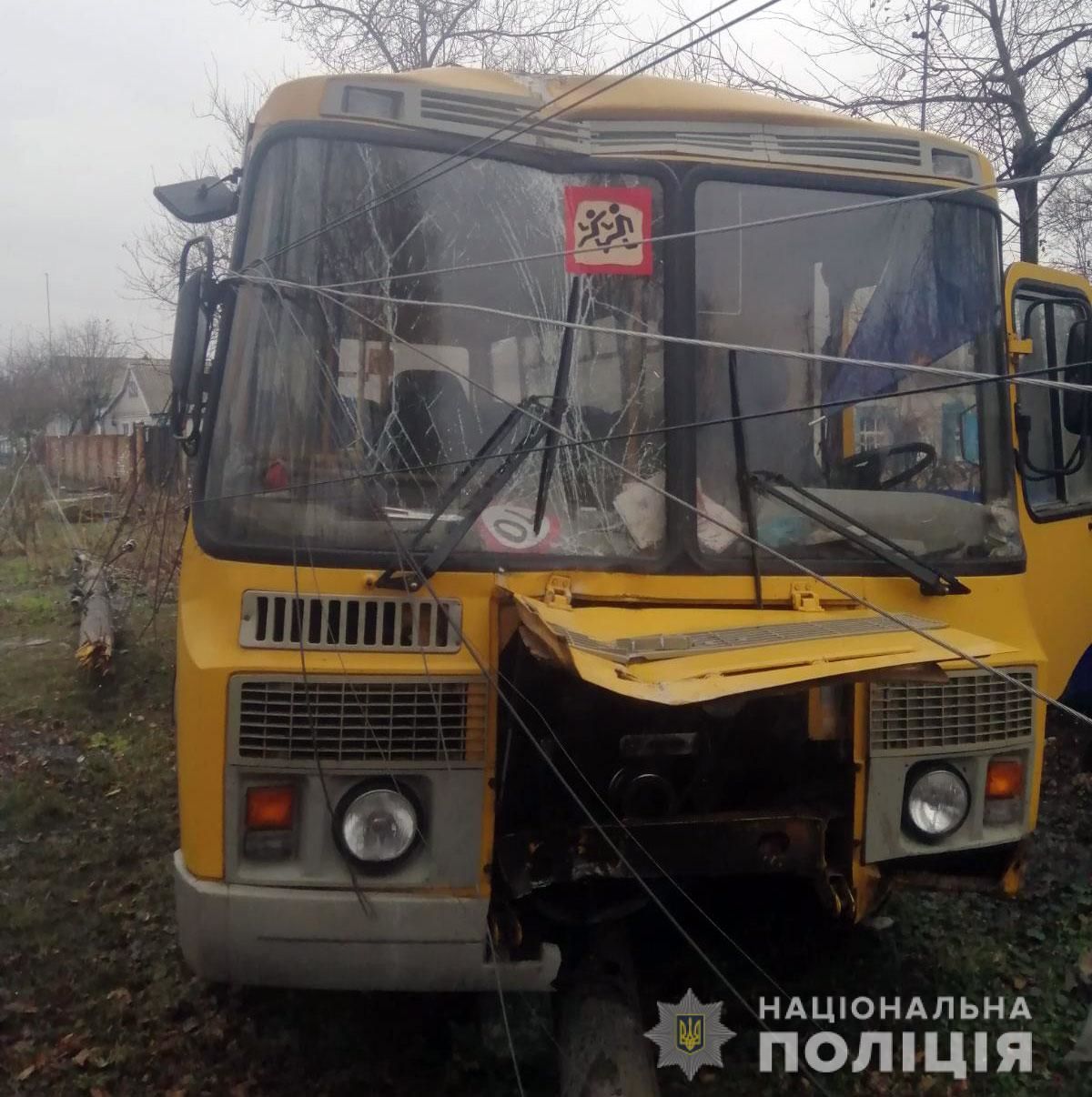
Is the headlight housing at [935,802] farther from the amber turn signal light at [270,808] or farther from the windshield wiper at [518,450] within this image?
the amber turn signal light at [270,808]

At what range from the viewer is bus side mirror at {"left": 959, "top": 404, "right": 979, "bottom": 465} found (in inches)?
147

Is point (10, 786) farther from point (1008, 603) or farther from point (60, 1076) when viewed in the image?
point (1008, 603)

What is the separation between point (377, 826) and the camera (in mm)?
3047

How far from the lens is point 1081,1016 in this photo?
3.92m

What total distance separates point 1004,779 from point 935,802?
27 centimetres

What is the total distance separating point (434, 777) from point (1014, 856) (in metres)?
1.86

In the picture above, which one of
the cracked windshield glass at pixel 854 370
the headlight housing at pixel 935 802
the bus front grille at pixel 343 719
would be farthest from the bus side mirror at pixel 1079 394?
the bus front grille at pixel 343 719

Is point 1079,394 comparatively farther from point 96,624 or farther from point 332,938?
point 96,624

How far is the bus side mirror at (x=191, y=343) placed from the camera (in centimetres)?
335

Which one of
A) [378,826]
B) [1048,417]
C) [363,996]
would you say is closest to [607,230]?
[378,826]

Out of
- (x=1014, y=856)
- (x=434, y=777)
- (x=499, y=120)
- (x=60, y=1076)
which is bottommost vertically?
(x=60, y=1076)

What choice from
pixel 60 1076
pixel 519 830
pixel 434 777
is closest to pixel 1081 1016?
pixel 519 830

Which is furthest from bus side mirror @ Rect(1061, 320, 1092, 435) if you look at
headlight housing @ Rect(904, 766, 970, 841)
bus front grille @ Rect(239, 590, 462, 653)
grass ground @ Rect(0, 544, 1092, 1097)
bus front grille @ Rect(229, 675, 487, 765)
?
bus front grille @ Rect(229, 675, 487, 765)

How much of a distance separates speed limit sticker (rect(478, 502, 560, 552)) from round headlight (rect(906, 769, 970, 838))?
1.31m
